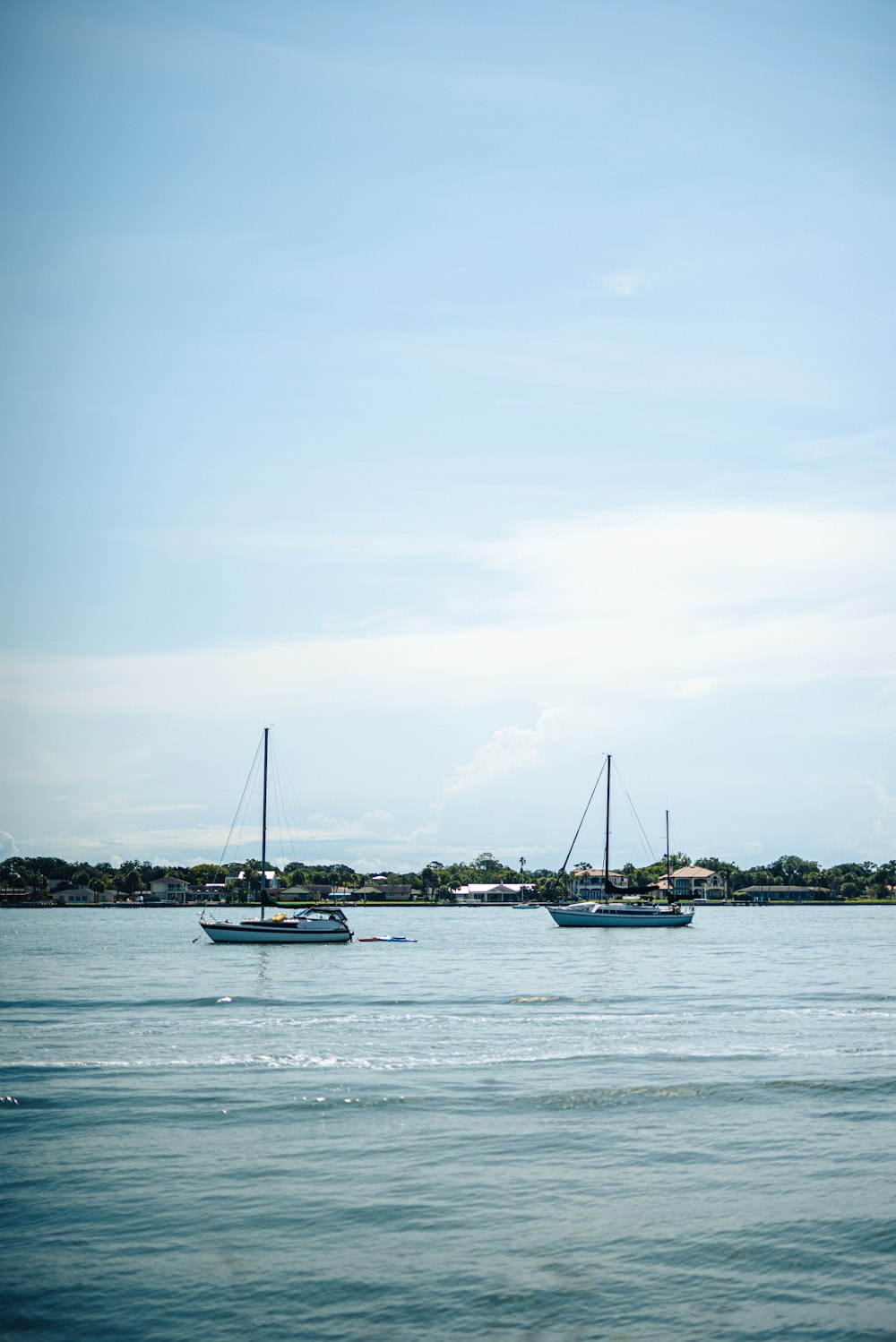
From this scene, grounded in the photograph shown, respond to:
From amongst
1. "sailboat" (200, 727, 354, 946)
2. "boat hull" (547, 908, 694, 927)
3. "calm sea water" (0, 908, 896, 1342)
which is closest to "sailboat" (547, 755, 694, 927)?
"boat hull" (547, 908, 694, 927)

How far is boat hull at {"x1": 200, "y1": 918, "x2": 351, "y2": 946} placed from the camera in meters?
89.2

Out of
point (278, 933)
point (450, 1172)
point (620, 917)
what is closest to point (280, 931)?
point (278, 933)

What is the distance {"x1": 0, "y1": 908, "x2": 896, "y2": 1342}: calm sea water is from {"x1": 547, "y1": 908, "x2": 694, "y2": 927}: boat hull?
73.0 metres

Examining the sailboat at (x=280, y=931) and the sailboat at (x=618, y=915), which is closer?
the sailboat at (x=280, y=931)

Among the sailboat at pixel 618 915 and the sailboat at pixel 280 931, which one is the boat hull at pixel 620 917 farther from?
the sailboat at pixel 280 931

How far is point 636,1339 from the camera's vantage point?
14.2 m

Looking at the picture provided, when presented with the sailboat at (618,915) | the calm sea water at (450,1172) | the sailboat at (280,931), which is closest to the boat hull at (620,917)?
the sailboat at (618,915)

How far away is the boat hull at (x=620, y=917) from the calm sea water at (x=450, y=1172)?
240 feet

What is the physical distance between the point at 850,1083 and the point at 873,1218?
11.3m

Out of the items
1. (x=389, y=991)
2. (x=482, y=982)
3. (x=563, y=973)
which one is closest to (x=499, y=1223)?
(x=389, y=991)

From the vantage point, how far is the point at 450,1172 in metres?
21.5

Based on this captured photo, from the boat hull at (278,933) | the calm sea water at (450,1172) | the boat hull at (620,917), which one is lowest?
the boat hull at (620,917)

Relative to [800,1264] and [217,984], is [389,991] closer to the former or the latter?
[217,984]

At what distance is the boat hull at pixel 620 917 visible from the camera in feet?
391
